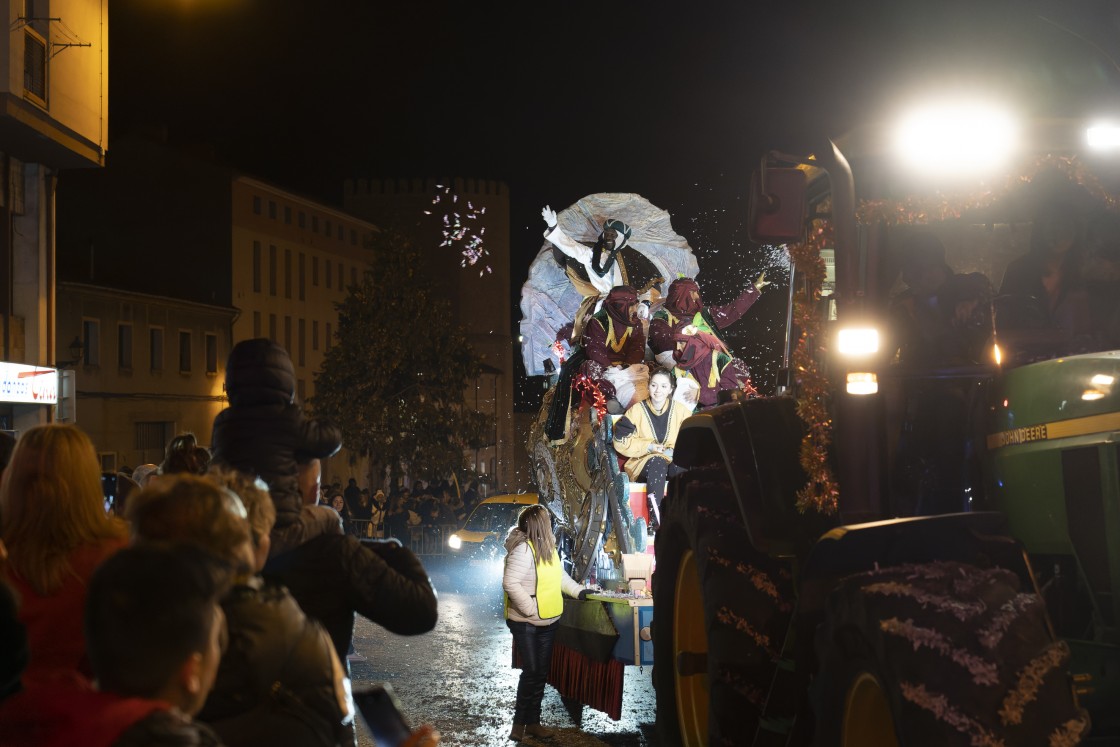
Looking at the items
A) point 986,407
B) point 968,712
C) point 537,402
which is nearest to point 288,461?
point 968,712

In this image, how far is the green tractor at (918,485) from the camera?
4.16m

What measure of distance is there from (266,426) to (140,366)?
44.0m

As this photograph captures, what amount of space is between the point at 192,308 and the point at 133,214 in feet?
25.7

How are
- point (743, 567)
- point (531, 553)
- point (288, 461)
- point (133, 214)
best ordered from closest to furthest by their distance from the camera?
point (288, 461)
point (743, 567)
point (531, 553)
point (133, 214)

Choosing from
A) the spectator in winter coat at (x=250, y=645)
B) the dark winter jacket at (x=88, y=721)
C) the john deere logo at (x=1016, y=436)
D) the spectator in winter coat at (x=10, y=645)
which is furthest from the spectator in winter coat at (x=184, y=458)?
the dark winter jacket at (x=88, y=721)

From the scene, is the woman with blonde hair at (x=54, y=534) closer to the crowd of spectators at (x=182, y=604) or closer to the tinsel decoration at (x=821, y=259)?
the crowd of spectators at (x=182, y=604)

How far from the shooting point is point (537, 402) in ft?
47.9

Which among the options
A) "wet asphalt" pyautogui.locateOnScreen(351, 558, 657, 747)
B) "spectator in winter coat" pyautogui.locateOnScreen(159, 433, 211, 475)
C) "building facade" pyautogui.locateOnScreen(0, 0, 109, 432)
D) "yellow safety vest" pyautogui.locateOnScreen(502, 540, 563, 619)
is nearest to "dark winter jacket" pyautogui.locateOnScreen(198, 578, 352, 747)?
"spectator in winter coat" pyautogui.locateOnScreen(159, 433, 211, 475)

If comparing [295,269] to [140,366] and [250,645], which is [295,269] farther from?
[250,645]

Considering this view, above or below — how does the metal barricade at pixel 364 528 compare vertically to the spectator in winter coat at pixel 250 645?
below

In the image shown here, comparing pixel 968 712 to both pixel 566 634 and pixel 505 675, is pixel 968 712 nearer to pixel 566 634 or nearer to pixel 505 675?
pixel 566 634

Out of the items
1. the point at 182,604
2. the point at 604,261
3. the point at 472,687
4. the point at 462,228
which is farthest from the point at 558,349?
the point at 462,228

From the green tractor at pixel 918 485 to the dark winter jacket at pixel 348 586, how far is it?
4.56ft

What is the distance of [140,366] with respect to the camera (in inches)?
1832
